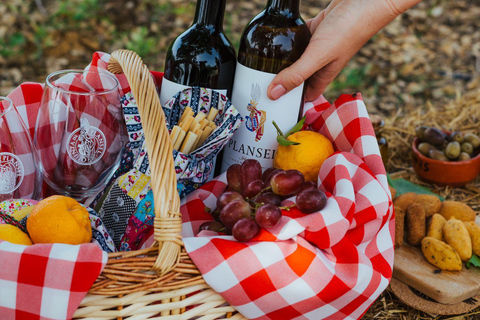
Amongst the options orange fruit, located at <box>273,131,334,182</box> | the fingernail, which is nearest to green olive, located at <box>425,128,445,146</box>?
orange fruit, located at <box>273,131,334,182</box>

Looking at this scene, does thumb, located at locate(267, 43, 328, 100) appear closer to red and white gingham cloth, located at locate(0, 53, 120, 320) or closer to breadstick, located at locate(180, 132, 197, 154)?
breadstick, located at locate(180, 132, 197, 154)

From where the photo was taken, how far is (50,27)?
11.3 feet

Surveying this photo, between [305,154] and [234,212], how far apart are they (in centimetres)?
27

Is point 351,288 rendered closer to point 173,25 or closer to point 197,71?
point 197,71

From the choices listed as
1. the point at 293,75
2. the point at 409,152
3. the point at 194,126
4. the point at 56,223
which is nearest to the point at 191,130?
the point at 194,126

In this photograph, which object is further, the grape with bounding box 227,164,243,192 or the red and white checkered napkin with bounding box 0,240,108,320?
the grape with bounding box 227,164,243,192

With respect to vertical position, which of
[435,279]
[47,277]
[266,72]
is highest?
[266,72]

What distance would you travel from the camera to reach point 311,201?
85 cm

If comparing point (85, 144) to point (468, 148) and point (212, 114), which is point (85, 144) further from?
point (468, 148)

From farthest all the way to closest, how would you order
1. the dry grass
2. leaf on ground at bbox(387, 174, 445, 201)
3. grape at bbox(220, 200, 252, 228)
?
leaf on ground at bbox(387, 174, 445, 201) < the dry grass < grape at bbox(220, 200, 252, 228)

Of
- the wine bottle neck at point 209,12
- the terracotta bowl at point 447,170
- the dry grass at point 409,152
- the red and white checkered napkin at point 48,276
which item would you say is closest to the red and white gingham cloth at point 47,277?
the red and white checkered napkin at point 48,276

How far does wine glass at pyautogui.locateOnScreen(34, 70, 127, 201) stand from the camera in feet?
3.04

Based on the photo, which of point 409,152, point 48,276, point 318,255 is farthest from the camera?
point 409,152

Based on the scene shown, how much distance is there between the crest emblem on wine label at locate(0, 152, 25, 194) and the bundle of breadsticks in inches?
11.9
